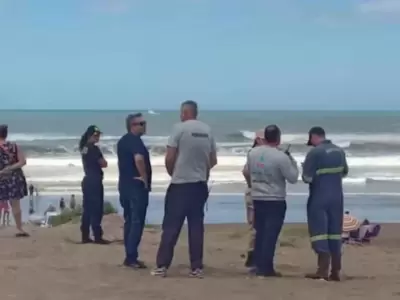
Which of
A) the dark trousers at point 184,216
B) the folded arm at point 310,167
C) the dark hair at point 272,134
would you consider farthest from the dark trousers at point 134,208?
the folded arm at point 310,167

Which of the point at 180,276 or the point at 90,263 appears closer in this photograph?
the point at 180,276

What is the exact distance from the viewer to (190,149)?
7254 millimetres

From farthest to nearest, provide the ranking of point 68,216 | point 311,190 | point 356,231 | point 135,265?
point 68,216
point 356,231
point 135,265
point 311,190

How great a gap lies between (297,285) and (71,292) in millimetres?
1951

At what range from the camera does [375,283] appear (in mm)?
7523

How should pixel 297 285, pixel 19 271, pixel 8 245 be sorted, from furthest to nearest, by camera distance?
1. pixel 8 245
2. pixel 19 271
3. pixel 297 285

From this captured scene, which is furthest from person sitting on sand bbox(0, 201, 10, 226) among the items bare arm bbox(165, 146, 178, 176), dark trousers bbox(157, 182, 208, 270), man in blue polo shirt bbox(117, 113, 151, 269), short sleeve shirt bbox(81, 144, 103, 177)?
bare arm bbox(165, 146, 178, 176)

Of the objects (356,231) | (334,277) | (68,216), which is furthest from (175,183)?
(68,216)

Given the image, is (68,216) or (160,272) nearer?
(160,272)

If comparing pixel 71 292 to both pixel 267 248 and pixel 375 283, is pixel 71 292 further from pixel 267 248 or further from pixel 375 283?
pixel 375 283

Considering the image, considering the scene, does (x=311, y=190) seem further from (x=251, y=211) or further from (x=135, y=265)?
(x=135, y=265)

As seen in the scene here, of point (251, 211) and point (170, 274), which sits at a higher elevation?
point (251, 211)

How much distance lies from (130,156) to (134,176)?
198 mm

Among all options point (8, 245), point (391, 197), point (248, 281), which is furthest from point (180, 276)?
point (391, 197)
